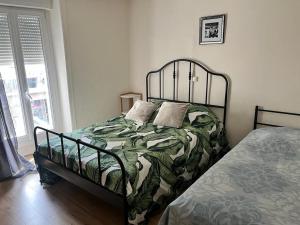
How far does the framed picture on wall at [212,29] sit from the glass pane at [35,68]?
2.23 meters

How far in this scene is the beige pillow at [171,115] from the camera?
110 inches

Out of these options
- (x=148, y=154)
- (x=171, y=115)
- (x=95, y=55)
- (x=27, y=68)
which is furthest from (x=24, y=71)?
(x=148, y=154)

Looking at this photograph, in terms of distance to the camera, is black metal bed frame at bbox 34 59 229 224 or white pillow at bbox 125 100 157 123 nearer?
black metal bed frame at bbox 34 59 229 224

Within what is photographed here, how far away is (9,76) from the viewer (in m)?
3.13

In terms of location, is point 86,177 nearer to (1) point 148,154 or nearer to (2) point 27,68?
(1) point 148,154

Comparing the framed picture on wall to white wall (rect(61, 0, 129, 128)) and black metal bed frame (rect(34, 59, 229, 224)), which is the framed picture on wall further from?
white wall (rect(61, 0, 129, 128))

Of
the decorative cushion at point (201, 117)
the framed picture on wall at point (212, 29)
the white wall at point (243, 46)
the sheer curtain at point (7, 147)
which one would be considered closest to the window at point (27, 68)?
the sheer curtain at point (7, 147)

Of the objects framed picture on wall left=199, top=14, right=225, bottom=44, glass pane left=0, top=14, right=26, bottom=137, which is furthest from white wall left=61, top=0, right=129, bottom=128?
framed picture on wall left=199, top=14, right=225, bottom=44

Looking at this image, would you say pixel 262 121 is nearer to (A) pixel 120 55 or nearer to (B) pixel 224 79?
(B) pixel 224 79

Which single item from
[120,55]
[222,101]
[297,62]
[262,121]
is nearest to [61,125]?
[120,55]

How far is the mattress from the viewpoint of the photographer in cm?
127

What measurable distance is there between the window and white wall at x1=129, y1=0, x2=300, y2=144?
1.52 m

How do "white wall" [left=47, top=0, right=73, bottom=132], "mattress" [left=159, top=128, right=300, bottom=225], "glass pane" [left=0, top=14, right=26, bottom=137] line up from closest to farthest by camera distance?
"mattress" [left=159, top=128, right=300, bottom=225], "glass pane" [left=0, top=14, right=26, bottom=137], "white wall" [left=47, top=0, right=73, bottom=132]

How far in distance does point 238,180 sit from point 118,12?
122 inches
